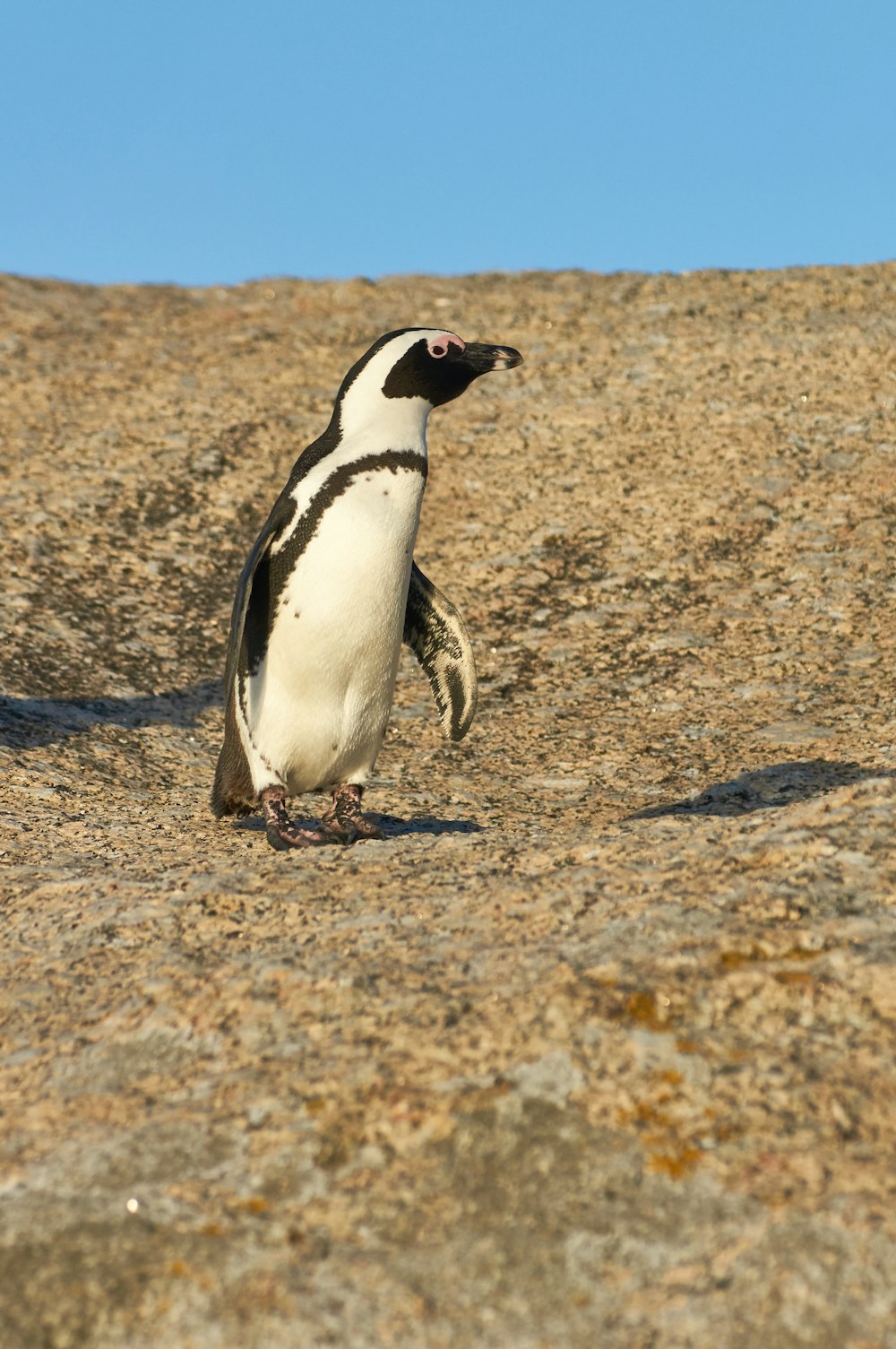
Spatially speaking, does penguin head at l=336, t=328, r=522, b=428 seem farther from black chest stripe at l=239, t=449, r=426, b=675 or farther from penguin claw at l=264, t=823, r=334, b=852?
penguin claw at l=264, t=823, r=334, b=852

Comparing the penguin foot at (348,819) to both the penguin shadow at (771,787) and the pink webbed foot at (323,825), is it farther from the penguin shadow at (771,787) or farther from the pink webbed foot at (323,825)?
the penguin shadow at (771,787)

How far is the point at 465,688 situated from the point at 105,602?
386 cm

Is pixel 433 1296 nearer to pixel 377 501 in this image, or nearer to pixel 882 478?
pixel 377 501

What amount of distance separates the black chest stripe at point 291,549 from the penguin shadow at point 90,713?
210 cm

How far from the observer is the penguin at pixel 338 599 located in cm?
523

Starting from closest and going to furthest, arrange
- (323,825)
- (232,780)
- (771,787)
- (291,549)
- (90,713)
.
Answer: (291,549) → (323,825) → (232,780) → (771,787) → (90,713)

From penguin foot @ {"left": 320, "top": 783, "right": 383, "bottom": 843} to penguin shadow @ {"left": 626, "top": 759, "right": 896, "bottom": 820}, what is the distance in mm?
1335

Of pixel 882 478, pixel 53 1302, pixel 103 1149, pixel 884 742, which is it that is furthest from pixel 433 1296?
pixel 882 478

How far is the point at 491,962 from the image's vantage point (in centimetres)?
353

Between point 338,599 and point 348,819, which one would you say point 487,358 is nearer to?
point 338,599

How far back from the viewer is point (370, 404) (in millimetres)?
5523

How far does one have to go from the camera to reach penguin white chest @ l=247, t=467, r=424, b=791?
521cm

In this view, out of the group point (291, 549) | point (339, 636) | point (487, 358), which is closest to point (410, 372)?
point (487, 358)

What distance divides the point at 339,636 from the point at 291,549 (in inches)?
16.0
